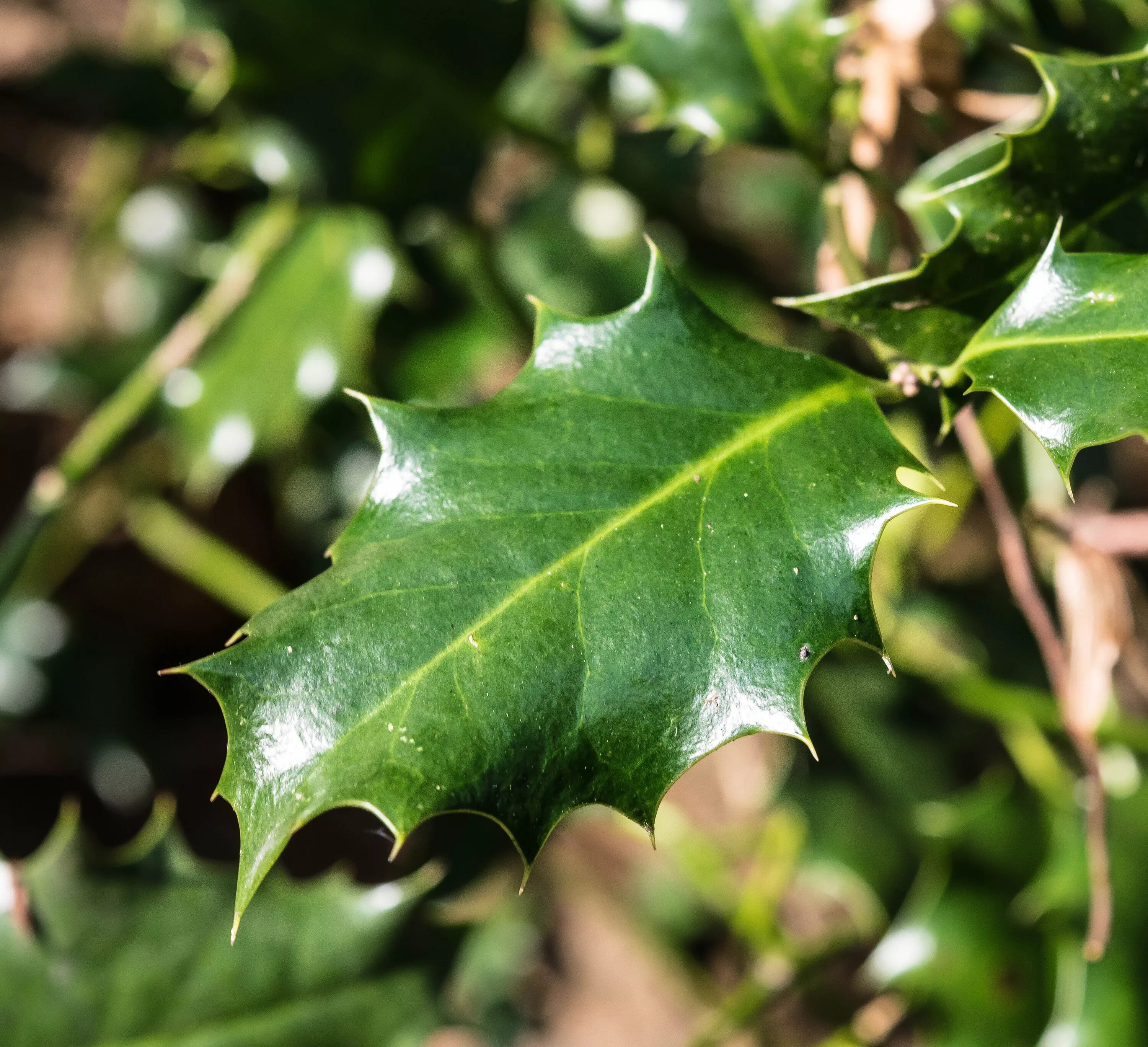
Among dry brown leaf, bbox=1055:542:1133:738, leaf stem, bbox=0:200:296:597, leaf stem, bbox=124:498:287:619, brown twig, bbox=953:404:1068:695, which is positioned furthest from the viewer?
leaf stem, bbox=124:498:287:619

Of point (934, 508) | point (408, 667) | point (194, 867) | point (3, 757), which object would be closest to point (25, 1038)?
point (194, 867)

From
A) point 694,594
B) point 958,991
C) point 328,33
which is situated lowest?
point 958,991

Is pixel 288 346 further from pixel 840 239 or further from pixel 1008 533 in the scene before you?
pixel 1008 533

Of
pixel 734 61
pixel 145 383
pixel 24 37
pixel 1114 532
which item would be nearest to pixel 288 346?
pixel 145 383

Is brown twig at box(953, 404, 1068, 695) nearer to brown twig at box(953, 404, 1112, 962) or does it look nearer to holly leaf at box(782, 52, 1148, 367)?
brown twig at box(953, 404, 1112, 962)

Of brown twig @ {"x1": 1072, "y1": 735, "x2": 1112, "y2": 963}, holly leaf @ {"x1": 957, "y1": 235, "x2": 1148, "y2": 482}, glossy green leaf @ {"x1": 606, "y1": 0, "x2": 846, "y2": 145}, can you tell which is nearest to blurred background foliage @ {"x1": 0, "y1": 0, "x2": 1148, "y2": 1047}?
glossy green leaf @ {"x1": 606, "y1": 0, "x2": 846, "y2": 145}

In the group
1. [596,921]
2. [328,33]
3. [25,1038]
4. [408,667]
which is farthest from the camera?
[596,921]

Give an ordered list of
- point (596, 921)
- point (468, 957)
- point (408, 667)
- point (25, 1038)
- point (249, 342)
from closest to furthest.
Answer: point (408, 667)
point (25, 1038)
point (249, 342)
point (468, 957)
point (596, 921)

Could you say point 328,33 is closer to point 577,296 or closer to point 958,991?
point 577,296
